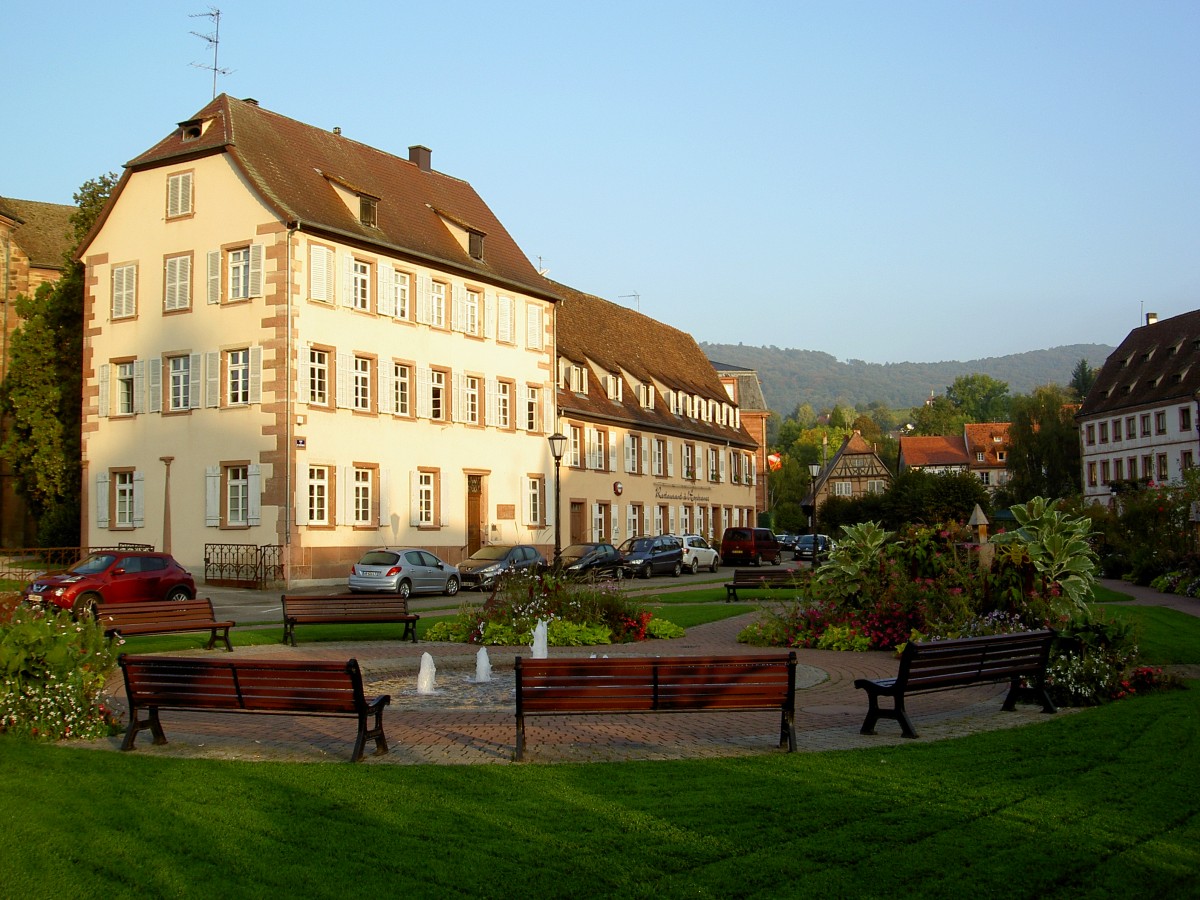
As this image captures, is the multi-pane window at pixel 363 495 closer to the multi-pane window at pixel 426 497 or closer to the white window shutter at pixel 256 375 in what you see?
the multi-pane window at pixel 426 497

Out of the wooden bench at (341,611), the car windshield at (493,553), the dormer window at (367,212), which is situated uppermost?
the dormer window at (367,212)

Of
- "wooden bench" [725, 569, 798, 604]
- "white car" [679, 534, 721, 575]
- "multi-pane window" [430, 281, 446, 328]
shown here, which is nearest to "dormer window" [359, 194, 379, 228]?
"multi-pane window" [430, 281, 446, 328]

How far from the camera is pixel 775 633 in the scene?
19531 mm

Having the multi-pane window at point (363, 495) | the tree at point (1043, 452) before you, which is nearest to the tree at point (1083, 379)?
the tree at point (1043, 452)

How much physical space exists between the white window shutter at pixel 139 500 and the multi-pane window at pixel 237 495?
3.63 metres

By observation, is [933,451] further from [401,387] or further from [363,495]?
[363,495]

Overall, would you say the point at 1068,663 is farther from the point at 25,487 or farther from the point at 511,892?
the point at 25,487

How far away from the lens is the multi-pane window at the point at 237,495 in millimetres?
37250

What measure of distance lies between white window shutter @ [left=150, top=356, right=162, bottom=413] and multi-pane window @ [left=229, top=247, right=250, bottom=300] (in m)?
3.75

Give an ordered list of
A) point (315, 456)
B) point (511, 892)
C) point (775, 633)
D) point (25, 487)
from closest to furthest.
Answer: point (511, 892)
point (775, 633)
point (315, 456)
point (25, 487)

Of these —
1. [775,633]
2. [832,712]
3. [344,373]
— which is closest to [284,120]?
[344,373]

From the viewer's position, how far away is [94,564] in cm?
2742

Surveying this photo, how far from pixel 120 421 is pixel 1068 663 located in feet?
114

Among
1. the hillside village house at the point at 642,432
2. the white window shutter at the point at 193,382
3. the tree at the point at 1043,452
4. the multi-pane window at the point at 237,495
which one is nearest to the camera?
the multi-pane window at the point at 237,495
